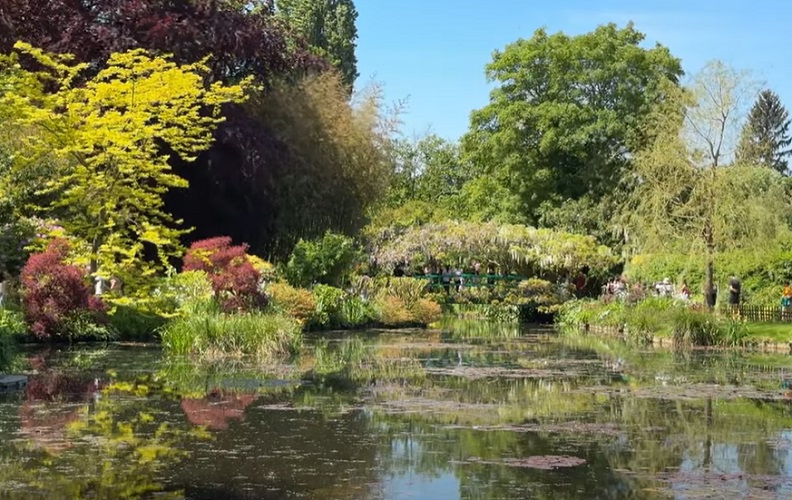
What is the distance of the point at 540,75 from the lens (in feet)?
154

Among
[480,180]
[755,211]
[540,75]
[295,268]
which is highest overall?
[540,75]

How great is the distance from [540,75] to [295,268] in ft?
72.9

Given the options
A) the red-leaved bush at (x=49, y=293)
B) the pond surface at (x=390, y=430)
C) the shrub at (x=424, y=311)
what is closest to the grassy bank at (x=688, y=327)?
the pond surface at (x=390, y=430)

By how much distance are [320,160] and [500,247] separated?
418 inches

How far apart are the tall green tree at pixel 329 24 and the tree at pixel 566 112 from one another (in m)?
10.5

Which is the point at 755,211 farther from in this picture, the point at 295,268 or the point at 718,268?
the point at 295,268

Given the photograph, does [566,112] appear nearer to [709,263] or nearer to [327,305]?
[709,263]

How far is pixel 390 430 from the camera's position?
34.8 feet

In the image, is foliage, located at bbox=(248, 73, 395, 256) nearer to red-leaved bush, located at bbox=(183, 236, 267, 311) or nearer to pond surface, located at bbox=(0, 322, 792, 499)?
red-leaved bush, located at bbox=(183, 236, 267, 311)

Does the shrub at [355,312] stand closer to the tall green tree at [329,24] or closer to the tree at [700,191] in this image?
the tree at [700,191]

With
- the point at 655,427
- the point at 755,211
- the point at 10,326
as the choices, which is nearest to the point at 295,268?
the point at 10,326

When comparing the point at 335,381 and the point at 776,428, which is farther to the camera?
the point at 335,381

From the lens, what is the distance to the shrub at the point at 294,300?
971 inches

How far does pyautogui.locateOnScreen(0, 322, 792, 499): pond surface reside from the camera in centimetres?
802
